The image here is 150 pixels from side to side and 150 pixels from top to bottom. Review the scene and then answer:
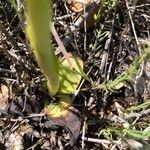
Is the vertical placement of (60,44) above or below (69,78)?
above

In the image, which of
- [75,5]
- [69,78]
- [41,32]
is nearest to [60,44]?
[69,78]

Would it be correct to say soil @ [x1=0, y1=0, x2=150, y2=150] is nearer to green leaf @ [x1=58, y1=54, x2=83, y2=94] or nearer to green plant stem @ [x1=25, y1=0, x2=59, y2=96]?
green leaf @ [x1=58, y1=54, x2=83, y2=94]

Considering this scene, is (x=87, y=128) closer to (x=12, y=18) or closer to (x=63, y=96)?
(x=63, y=96)

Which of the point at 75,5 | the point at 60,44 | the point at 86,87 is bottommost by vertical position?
the point at 86,87

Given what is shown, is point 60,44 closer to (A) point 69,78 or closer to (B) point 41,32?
(A) point 69,78

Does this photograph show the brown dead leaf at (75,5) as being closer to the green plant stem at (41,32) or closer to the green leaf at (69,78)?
the green leaf at (69,78)

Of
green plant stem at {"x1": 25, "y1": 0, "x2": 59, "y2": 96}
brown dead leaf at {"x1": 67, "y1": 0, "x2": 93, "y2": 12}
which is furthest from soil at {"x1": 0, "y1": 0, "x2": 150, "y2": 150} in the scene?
green plant stem at {"x1": 25, "y1": 0, "x2": 59, "y2": 96}

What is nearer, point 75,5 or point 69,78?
point 69,78

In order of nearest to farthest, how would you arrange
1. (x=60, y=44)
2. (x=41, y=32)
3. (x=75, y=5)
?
(x=41, y=32) → (x=60, y=44) → (x=75, y=5)
